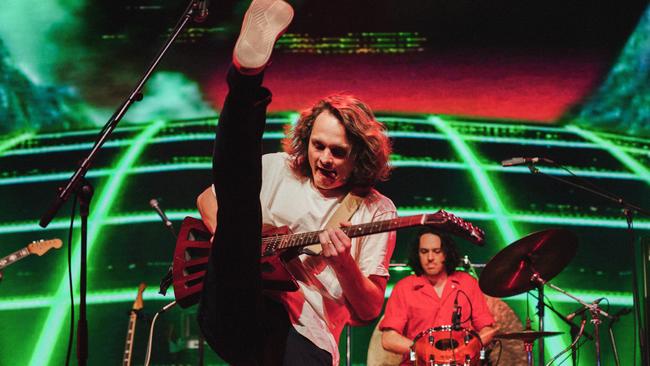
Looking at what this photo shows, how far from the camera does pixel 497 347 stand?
5965 millimetres

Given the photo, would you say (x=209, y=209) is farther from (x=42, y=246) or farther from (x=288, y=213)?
(x=42, y=246)

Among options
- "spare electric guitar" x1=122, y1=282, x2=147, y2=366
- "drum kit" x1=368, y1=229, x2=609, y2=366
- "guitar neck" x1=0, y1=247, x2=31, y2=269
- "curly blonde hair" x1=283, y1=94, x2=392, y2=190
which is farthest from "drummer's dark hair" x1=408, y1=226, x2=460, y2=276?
"guitar neck" x1=0, y1=247, x2=31, y2=269

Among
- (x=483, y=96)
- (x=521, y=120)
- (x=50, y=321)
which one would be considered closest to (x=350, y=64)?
(x=483, y=96)

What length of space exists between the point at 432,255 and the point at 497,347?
3.08ft

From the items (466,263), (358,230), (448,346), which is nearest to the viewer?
(358,230)

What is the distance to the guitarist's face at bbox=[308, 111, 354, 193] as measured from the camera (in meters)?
3.21

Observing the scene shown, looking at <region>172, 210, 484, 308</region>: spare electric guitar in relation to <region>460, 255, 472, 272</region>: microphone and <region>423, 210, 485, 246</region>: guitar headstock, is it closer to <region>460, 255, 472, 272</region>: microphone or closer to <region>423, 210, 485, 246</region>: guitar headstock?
<region>423, 210, 485, 246</region>: guitar headstock

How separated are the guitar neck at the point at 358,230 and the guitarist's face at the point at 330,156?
0.30 meters

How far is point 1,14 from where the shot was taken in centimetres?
650

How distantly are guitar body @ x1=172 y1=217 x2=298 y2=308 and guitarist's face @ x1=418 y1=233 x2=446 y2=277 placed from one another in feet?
9.89

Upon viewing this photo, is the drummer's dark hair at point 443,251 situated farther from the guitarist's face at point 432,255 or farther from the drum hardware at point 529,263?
the drum hardware at point 529,263

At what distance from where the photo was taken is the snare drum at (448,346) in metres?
5.01

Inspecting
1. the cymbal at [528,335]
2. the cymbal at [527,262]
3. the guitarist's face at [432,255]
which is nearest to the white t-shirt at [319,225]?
the cymbal at [527,262]

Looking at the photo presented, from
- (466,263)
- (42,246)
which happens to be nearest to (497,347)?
(466,263)
